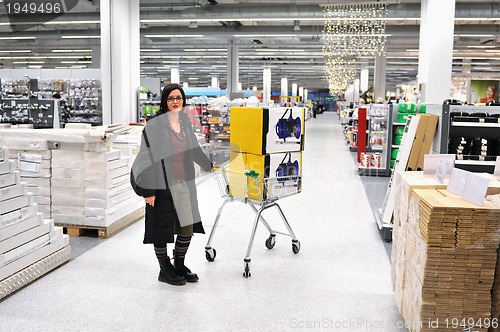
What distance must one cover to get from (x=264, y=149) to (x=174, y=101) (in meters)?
0.88

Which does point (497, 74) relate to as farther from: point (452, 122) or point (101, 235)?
point (101, 235)

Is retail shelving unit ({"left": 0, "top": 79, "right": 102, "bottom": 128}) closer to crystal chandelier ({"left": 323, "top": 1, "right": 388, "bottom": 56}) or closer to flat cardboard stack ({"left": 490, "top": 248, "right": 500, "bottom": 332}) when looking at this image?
crystal chandelier ({"left": 323, "top": 1, "right": 388, "bottom": 56})

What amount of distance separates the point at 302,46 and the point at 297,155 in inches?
782

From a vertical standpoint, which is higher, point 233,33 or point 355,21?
point 233,33

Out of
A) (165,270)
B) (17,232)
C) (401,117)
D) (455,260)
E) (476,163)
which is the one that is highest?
(401,117)

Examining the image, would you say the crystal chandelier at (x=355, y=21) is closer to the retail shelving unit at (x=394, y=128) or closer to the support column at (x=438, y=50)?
the support column at (x=438, y=50)

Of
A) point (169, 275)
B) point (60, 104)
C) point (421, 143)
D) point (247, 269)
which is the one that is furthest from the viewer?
point (60, 104)

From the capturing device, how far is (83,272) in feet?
14.4

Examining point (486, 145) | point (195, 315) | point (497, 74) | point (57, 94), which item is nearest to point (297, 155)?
point (195, 315)

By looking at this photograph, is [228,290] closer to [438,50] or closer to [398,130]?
[398,130]

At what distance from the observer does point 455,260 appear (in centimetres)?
269

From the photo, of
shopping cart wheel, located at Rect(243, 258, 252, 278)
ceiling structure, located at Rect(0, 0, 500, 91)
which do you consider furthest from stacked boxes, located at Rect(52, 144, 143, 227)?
ceiling structure, located at Rect(0, 0, 500, 91)

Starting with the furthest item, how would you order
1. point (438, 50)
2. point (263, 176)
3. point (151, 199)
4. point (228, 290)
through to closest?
point (438, 50) → point (263, 176) → point (228, 290) → point (151, 199)

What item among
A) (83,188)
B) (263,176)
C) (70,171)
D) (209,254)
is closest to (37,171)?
(70,171)
